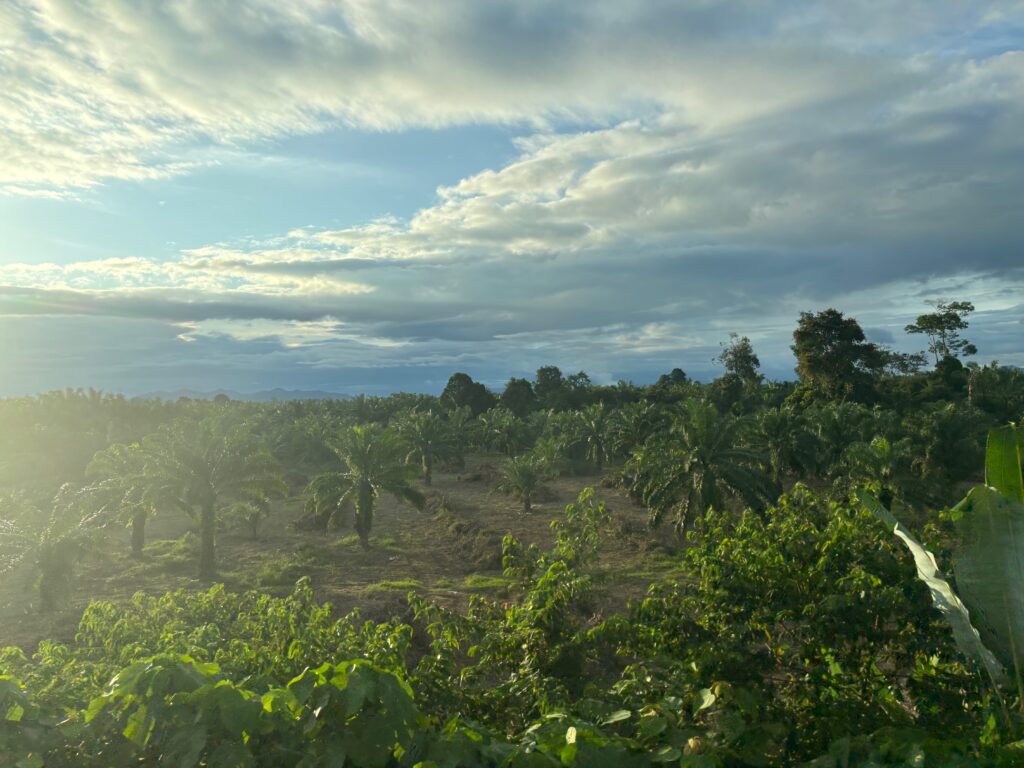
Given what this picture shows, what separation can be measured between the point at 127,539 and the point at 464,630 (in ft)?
104

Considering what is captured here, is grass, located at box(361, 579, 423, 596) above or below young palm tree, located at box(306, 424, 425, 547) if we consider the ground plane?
below

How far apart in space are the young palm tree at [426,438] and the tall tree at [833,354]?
95.3 ft

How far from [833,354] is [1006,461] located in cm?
5482

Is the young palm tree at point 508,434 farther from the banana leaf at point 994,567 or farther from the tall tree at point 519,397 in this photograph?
the banana leaf at point 994,567

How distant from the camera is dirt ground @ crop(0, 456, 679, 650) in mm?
22312

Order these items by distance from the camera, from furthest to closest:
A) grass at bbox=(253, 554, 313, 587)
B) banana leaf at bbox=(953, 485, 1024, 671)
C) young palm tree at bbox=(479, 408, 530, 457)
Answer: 1. young palm tree at bbox=(479, 408, 530, 457)
2. grass at bbox=(253, 554, 313, 587)
3. banana leaf at bbox=(953, 485, 1024, 671)

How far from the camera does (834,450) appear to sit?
36.0 metres

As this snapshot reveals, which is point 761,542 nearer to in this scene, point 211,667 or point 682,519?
point 211,667

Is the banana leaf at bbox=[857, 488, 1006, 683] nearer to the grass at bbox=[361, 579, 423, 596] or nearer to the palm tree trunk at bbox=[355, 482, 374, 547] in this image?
the grass at bbox=[361, 579, 423, 596]

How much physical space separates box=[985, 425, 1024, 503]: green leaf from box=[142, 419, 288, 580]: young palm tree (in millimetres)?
24176

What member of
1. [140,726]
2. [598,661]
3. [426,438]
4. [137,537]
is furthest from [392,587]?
[426,438]

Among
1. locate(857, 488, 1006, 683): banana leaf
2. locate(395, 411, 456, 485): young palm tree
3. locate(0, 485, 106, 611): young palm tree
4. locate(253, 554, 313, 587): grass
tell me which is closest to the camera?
locate(857, 488, 1006, 683): banana leaf

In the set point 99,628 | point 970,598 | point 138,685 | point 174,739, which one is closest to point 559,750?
point 174,739

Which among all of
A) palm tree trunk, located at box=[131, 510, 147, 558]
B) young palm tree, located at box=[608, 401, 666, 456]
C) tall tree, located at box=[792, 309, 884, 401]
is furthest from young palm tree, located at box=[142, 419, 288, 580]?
tall tree, located at box=[792, 309, 884, 401]
